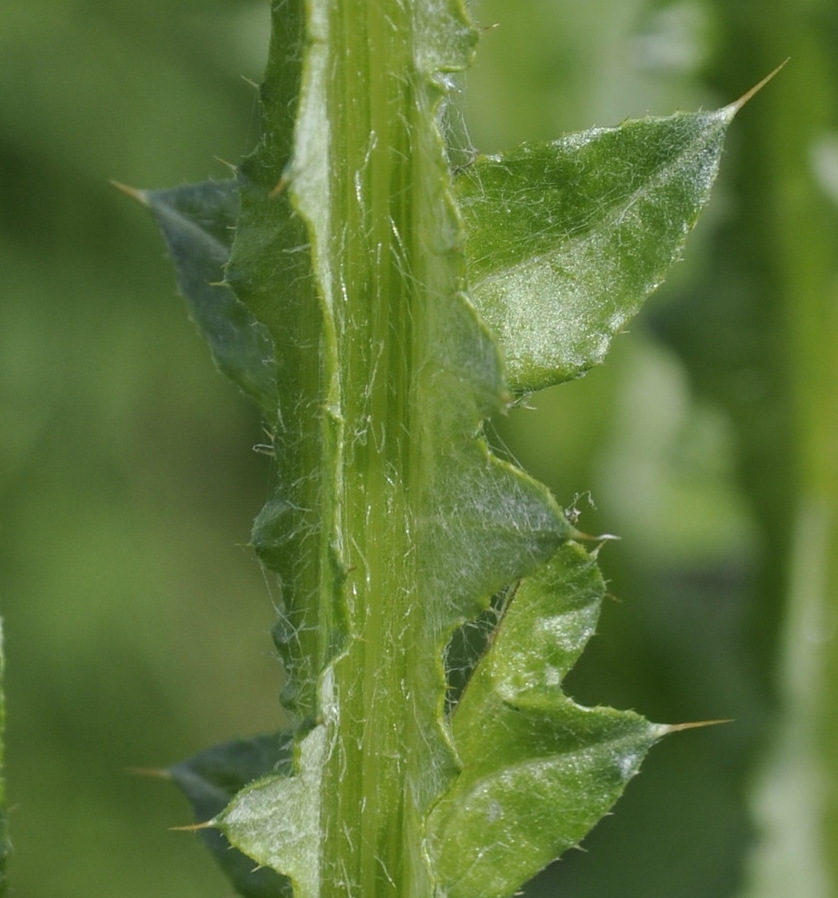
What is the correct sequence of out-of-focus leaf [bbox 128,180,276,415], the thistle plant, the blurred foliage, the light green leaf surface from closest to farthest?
the thistle plant, the light green leaf surface, out-of-focus leaf [bbox 128,180,276,415], the blurred foliage

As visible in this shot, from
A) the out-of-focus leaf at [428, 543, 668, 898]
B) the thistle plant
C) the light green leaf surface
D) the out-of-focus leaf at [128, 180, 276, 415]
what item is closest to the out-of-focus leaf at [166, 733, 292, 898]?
the thistle plant

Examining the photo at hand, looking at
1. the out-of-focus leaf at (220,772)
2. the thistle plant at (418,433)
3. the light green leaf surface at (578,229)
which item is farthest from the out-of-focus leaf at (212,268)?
the out-of-focus leaf at (220,772)

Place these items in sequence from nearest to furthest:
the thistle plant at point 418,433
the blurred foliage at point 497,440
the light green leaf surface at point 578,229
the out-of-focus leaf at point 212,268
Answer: the thistle plant at point 418,433 < the light green leaf surface at point 578,229 < the out-of-focus leaf at point 212,268 < the blurred foliage at point 497,440

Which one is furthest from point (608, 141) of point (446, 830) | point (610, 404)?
point (610, 404)

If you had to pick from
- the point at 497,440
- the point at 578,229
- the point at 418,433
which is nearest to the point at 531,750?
the point at 418,433

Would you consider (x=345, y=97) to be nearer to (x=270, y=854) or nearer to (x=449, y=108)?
(x=449, y=108)

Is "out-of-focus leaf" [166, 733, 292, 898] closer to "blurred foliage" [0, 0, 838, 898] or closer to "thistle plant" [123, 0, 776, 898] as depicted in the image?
"thistle plant" [123, 0, 776, 898]

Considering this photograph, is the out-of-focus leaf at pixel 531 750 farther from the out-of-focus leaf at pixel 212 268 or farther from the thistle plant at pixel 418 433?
the out-of-focus leaf at pixel 212 268
